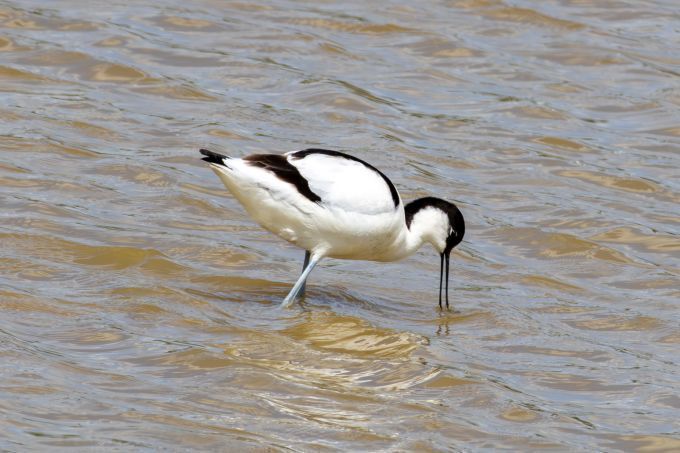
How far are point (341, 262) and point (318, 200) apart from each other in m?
1.90

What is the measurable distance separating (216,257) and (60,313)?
1811mm

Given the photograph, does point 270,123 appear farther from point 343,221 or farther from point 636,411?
point 636,411

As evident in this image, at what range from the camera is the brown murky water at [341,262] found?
743 cm

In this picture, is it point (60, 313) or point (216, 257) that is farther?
point (216, 257)

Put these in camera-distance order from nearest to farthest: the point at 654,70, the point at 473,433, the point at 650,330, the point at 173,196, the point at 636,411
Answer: the point at 473,433 < the point at 636,411 < the point at 650,330 < the point at 173,196 < the point at 654,70

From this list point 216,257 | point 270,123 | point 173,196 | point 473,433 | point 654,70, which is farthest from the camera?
point 654,70

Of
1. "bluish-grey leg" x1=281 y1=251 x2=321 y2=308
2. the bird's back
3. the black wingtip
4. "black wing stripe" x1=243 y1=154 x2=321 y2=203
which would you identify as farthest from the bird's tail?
"bluish-grey leg" x1=281 y1=251 x2=321 y2=308

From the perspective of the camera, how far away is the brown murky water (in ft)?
24.4

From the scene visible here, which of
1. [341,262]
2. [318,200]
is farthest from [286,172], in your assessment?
[341,262]

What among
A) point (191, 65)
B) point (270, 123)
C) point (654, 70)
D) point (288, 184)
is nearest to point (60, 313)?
point (288, 184)

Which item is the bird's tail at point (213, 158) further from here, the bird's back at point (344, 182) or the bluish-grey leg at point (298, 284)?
the bluish-grey leg at point (298, 284)

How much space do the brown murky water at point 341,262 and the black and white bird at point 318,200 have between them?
0.47 m

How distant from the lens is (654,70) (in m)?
14.8

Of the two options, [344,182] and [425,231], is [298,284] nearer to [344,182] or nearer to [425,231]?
[344,182]
